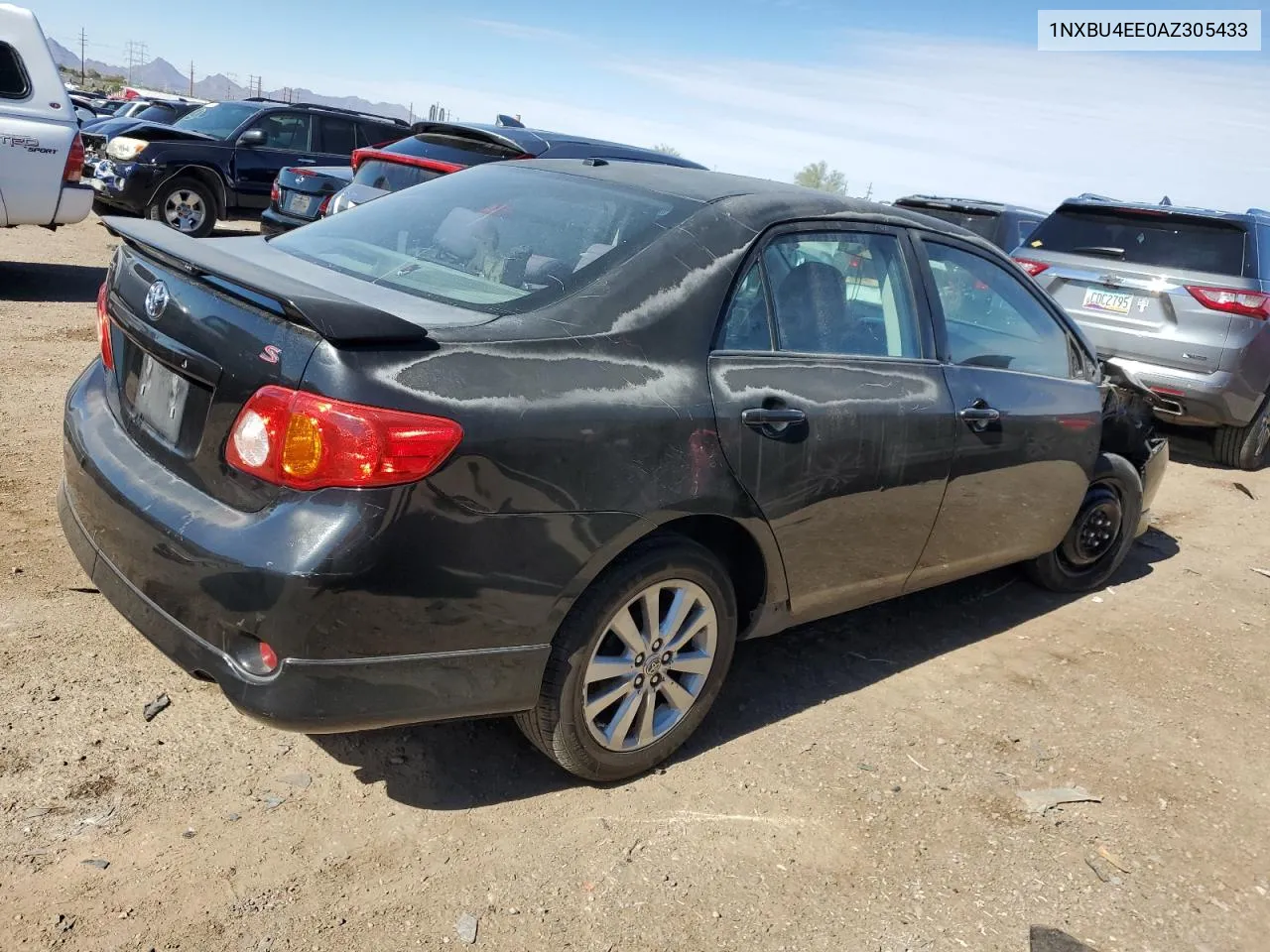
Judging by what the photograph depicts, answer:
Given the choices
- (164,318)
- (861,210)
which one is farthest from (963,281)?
(164,318)

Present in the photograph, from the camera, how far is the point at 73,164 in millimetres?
9180

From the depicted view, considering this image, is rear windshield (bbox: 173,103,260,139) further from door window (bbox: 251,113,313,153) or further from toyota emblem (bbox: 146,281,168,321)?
toyota emblem (bbox: 146,281,168,321)

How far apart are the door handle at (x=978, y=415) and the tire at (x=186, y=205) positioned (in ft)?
36.7

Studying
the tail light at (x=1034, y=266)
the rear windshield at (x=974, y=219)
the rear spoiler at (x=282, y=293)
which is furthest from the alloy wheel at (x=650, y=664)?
the rear windshield at (x=974, y=219)

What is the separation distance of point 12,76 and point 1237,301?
946 cm

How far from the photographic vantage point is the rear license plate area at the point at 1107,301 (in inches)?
302

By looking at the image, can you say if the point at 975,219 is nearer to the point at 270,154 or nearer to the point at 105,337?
the point at 270,154

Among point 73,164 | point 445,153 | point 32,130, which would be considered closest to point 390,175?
point 445,153

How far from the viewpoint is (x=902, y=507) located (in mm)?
3682

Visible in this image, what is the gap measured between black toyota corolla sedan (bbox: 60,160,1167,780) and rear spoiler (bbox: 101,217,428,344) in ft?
0.04

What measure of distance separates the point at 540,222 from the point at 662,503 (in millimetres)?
1030

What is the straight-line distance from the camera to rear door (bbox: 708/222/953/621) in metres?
3.16

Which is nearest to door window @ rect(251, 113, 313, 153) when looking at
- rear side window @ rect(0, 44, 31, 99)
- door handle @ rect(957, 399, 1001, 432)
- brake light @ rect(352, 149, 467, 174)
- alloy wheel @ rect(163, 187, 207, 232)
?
alloy wheel @ rect(163, 187, 207, 232)

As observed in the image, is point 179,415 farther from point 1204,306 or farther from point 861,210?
point 1204,306
